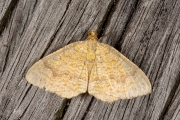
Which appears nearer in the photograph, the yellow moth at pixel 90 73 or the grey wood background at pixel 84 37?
the yellow moth at pixel 90 73

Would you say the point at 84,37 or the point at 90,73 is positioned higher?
the point at 84,37

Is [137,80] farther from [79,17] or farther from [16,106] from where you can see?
[16,106]

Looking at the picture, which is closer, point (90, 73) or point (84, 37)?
point (90, 73)

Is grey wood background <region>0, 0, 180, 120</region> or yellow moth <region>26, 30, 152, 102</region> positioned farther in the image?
grey wood background <region>0, 0, 180, 120</region>
